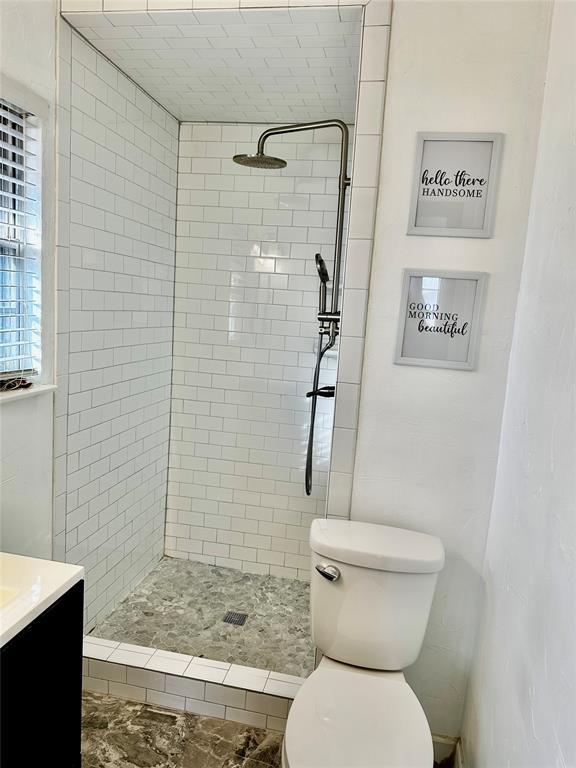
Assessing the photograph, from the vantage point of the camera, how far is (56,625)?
1311 millimetres

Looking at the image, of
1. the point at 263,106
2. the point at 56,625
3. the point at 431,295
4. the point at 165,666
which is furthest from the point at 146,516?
the point at 263,106

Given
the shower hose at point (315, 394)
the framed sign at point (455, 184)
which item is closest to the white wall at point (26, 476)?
the shower hose at point (315, 394)

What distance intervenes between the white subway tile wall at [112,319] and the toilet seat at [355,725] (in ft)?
3.90

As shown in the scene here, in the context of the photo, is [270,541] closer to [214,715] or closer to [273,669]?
[273,669]

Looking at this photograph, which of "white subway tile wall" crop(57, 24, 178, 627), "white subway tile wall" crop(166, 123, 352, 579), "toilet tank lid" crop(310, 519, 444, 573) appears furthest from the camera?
"white subway tile wall" crop(166, 123, 352, 579)

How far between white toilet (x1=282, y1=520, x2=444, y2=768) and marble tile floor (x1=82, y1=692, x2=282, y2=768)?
0.48 metres

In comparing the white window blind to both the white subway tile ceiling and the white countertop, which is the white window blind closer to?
the white subway tile ceiling

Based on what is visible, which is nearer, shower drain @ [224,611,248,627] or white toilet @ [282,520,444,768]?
white toilet @ [282,520,444,768]

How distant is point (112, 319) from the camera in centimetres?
233

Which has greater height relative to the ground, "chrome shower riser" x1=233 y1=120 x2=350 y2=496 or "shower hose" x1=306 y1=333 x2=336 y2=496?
"chrome shower riser" x1=233 y1=120 x2=350 y2=496

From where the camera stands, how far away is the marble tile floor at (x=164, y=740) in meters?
1.75

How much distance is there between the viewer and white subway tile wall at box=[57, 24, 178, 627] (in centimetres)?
201

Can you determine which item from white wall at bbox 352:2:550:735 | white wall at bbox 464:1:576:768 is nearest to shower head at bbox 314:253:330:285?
white wall at bbox 352:2:550:735

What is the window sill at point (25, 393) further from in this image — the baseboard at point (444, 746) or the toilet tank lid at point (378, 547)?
the baseboard at point (444, 746)
